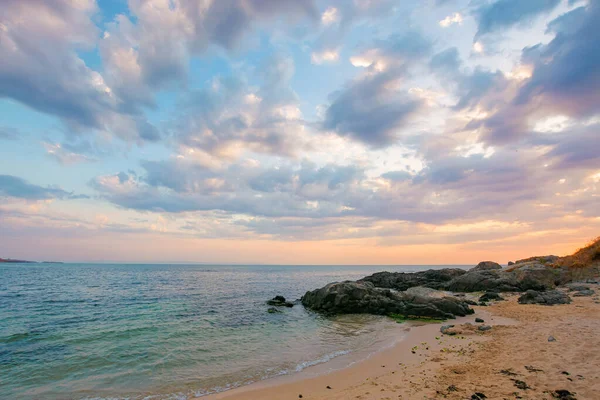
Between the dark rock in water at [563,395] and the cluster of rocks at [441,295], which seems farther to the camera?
the cluster of rocks at [441,295]

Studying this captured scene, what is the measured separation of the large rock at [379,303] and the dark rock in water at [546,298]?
6664mm

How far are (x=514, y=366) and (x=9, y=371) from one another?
23.1 metres

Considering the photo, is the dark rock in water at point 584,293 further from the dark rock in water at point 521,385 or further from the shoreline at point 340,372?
the dark rock in water at point 521,385

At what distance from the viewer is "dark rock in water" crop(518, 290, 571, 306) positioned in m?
25.5

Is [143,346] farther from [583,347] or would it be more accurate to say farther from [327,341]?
[583,347]

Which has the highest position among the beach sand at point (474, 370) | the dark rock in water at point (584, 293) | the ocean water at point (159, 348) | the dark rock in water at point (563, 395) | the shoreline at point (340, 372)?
the dark rock in water at point (584, 293)

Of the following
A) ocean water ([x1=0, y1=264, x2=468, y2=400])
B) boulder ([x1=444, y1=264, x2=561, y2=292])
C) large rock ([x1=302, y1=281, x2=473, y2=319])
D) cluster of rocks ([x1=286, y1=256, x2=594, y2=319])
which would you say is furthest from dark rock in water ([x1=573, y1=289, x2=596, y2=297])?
ocean water ([x1=0, y1=264, x2=468, y2=400])

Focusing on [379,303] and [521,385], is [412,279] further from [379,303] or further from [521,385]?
[521,385]

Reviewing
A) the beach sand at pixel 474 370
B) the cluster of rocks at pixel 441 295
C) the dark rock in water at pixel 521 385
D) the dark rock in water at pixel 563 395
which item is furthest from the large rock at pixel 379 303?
the dark rock in water at pixel 563 395

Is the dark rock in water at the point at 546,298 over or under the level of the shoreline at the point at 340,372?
over

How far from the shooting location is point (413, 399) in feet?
30.2

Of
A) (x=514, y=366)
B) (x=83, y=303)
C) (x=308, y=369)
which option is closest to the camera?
(x=514, y=366)

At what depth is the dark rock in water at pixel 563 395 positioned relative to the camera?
27.0 ft

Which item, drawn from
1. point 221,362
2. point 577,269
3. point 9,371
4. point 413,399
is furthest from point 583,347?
point 577,269
